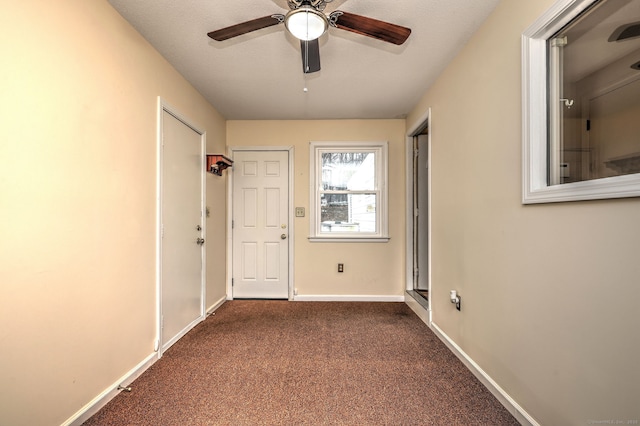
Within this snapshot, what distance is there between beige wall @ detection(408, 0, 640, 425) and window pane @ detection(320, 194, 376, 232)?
4.26 feet

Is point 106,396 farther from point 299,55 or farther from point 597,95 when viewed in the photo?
point 597,95

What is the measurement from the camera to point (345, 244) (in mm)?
3869

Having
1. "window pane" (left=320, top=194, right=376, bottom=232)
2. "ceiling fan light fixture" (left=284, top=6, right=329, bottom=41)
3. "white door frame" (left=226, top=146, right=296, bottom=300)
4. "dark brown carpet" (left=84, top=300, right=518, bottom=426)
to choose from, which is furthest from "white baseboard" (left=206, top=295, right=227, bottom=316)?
"ceiling fan light fixture" (left=284, top=6, right=329, bottom=41)

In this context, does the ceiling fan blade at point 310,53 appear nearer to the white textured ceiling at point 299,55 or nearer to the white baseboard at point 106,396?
the white textured ceiling at point 299,55

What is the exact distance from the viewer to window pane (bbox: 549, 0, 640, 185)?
112cm

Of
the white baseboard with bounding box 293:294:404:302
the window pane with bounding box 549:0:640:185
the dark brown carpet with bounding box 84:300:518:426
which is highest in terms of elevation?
the window pane with bounding box 549:0:640:185

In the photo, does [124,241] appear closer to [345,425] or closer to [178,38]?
[178,38]

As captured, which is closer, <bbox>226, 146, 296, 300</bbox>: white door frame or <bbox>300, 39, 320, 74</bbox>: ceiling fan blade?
<bbox>300, 39, 320, 74</bbox>: ceiling fan blade

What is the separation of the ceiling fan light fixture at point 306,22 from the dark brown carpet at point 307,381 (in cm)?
213

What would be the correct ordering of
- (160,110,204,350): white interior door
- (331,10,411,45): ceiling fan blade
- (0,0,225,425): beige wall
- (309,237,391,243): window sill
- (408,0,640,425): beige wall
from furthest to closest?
(309,237,391,243): window sill, (160,110,204,350): white interior door, (331,10,411,45): ceiling fan blade, (0,0,225,425): beige wall, (408,0,640,425): beige wall

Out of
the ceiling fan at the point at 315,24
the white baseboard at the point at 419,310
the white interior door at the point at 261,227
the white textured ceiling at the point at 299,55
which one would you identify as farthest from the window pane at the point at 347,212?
the ceiling fan at the point at 315,24

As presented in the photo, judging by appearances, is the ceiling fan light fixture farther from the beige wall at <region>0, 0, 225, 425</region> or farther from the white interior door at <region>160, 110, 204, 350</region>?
the white interior door at <region>160, 110, 204, 350</region>

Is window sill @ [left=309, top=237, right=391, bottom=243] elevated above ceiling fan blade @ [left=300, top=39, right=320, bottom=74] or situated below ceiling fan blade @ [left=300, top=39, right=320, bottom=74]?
below

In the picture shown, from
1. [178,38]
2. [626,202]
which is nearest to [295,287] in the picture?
[178,38]
